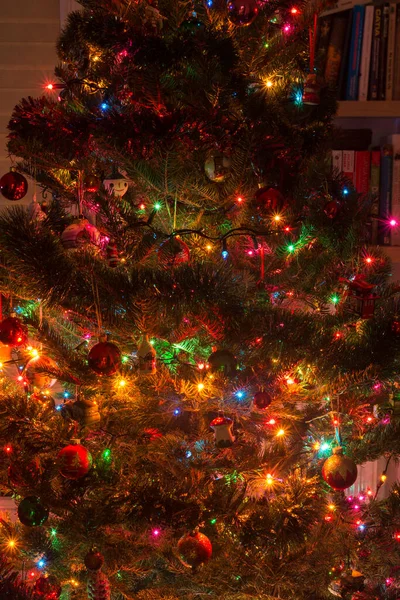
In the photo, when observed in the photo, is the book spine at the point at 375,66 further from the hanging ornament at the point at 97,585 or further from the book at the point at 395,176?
the hanging ornament at the point at 97,585

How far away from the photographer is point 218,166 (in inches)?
42.5

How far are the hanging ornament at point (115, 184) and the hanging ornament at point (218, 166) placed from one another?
0.15 meters

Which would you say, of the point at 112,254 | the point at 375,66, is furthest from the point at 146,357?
the point at 375,66

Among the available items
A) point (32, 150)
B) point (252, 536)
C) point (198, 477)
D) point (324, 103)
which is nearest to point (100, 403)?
point (198, 477)

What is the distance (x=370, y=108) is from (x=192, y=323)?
100 cm

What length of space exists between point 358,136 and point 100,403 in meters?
1.10

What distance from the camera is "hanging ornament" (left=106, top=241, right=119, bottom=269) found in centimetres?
106

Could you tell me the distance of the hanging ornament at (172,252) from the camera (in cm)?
105

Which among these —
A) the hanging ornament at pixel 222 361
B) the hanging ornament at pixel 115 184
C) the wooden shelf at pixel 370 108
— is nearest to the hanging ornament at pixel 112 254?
the hanging ornament at pixel 115 184

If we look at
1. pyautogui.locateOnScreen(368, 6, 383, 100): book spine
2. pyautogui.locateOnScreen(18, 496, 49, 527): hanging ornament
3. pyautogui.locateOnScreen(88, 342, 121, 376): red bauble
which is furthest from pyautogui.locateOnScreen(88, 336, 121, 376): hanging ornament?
pyautogui.locateOnScreen(368, 6, 383, 100): book spine

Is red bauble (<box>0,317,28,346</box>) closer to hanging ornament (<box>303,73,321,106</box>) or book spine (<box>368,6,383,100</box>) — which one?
hanging ornament (<box>303,73,321,106</box>)

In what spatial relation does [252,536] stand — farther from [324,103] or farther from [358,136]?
[358,136]

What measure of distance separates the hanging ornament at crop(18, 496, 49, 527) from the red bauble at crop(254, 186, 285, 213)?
0.61m

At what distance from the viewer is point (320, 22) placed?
175 centimetres
